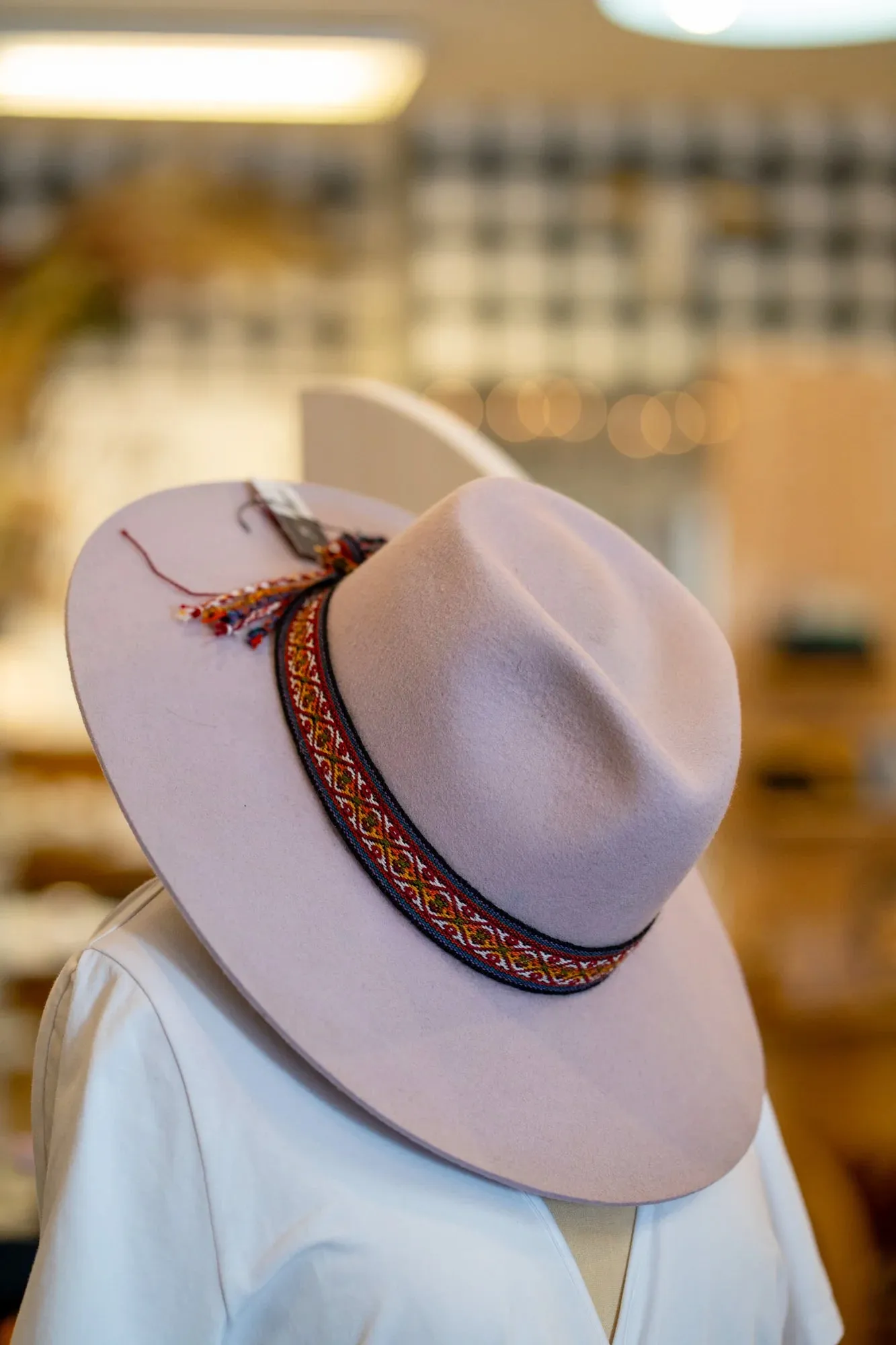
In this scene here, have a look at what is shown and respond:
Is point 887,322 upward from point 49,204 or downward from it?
downward

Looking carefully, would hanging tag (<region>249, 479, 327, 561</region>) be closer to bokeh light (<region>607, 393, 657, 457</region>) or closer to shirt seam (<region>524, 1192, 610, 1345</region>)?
shirt seam (<region>524, 1192, 610, 1345</region>)

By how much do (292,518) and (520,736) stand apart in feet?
0.86

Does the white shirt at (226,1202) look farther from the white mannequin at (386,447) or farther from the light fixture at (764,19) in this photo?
the light fixture at (764,19)

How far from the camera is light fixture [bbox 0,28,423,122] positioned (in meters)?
2.79

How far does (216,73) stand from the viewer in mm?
2953

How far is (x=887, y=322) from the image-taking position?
393 cm

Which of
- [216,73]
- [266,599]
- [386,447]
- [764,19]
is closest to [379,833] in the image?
[266,599]

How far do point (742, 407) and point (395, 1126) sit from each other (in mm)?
2852

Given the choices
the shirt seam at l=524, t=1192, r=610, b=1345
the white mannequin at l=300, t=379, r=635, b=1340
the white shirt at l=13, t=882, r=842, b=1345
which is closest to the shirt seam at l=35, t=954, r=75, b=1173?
the white shirt at l=13, t=882, r=842, b=1345

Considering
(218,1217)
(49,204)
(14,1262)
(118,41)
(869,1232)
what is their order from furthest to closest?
(49,204), (118,41), (869,1232), (14,1262), (218,1217)

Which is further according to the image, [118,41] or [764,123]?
[764,123]

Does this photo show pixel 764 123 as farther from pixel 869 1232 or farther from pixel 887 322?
pixel 869 1232

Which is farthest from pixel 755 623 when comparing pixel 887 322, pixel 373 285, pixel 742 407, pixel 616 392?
pixel 373 285

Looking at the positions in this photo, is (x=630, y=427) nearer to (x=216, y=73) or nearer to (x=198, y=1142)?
(x=216, y=73)
